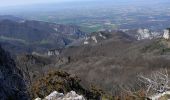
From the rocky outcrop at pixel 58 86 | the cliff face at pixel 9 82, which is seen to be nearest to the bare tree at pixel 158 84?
the cliff face at pixel 9 82

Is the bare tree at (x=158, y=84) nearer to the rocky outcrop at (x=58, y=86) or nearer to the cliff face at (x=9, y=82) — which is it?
the cliff face at (x=9, y=82)

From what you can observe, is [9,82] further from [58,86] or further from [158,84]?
[58,86]

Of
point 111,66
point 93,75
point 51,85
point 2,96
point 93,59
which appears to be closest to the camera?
point 2,96

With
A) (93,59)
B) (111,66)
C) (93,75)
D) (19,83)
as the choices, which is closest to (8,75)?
(19,83)

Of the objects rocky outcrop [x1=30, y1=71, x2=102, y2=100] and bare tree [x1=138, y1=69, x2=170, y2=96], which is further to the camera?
rocky outcrop [x1=30, y1=71, x2=102, y2=100]

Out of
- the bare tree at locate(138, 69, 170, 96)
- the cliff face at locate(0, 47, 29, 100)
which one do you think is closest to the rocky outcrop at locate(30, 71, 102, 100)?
the bare tree at locate(138, 69, 170, 96)

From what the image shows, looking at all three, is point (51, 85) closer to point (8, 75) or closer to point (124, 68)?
point (8, 75)

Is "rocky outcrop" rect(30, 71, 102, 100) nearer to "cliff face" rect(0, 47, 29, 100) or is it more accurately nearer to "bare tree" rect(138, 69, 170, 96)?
"bare tree" rect(138, 69, 170, 96)

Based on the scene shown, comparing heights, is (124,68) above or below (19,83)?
below

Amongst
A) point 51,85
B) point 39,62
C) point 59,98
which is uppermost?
point 59,98
